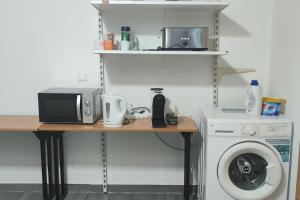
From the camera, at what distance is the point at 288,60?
88.6 inches

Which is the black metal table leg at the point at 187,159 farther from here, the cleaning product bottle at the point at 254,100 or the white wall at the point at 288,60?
the white wall at the point at 288,60

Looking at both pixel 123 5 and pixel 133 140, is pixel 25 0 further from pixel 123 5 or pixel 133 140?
pixel 133 140

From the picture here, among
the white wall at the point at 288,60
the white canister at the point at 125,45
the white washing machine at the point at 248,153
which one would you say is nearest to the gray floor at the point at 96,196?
the white washing machine at the point at 248,153

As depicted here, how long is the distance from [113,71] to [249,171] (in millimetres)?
1416

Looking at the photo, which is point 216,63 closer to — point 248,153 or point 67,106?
point 248,153

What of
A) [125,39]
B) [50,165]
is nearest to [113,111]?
[125,39]

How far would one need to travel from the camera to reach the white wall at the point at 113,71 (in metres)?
2.60

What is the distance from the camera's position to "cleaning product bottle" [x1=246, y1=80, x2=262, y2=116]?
2.29m

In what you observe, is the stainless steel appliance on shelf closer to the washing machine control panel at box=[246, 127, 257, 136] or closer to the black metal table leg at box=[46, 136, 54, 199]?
the washing machine control panel at box=[246, 127, 257, 136]

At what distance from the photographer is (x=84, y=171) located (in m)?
2.81

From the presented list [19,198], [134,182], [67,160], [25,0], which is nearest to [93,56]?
[25,0]

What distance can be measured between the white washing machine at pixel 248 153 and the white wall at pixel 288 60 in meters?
0.08

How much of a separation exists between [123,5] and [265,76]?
4.56ft

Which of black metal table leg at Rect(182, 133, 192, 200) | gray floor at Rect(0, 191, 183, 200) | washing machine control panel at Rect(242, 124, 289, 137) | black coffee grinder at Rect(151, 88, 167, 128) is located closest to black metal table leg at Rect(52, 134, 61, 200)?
gray floor at Rect(0, 191, 183, 200)
